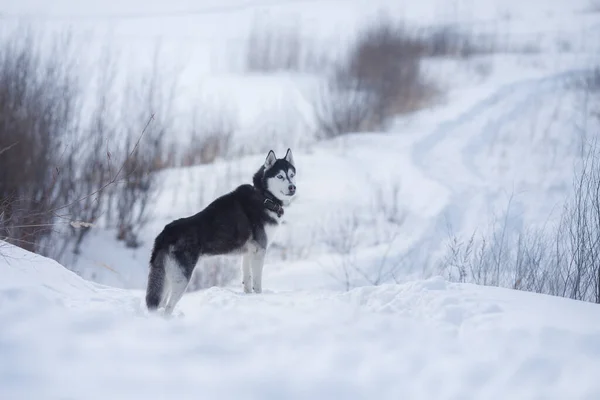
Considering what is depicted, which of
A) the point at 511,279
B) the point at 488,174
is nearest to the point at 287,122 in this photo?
the point at 488,174

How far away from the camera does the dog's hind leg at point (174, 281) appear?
5.02 m

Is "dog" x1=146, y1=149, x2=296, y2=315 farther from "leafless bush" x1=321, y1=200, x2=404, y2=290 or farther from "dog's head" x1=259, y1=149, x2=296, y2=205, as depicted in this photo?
"leafless bush" x1=321, y1=200, x2=404, y2=290

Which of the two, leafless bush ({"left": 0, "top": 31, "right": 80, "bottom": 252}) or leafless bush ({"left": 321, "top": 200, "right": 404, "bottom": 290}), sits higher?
leafless bush ({"left": 0, "top": 31, "right": 80, "bottom": 252})

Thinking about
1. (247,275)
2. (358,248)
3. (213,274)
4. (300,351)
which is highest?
(300,351)

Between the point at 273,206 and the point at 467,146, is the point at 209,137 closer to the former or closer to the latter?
the point at 467,146

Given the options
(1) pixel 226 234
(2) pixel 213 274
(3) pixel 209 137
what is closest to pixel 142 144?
(3) pixel 209 137

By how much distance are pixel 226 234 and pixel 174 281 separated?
30.8 inches

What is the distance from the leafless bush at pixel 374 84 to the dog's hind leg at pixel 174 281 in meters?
21.8

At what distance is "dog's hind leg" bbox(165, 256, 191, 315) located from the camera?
5.02m

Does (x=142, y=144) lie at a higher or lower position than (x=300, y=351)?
higher

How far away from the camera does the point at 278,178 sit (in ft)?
20.0

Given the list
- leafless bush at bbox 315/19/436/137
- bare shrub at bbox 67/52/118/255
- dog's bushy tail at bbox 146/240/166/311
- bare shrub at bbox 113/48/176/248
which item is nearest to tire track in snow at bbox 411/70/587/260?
leafless bush at bbox 315/19/436/137

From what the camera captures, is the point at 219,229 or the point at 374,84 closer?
the point at 219,229

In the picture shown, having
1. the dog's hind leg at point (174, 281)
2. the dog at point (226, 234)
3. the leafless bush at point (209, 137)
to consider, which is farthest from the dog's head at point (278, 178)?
the leafless bush at point (209, 137)
